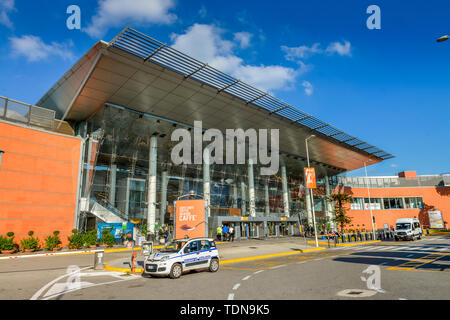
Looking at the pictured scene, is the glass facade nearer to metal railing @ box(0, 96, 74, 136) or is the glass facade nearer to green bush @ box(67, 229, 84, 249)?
metal railing @ box(0, 96, 74, 136)

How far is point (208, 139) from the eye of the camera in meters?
38.5

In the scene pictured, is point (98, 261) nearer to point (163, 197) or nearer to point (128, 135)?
point (128, 135)

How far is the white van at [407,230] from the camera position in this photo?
3303 centimetres

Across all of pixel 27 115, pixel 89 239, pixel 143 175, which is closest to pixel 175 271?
pixel 89 239

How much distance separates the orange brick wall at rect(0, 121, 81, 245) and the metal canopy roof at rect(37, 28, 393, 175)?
5274 mm

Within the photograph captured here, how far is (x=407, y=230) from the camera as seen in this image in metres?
33.3

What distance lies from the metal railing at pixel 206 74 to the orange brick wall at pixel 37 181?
1043cm

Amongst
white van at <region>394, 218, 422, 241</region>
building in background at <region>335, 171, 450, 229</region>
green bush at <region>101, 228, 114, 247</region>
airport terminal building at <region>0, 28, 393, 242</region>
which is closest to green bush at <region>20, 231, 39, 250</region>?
airport terminal building at <region>0, 28, 393, 242</region>

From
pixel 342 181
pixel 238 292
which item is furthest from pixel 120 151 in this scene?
pixel 342 181

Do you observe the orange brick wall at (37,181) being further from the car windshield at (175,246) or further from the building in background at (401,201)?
the building in background at (401,201)

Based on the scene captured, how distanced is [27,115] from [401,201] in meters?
66.2

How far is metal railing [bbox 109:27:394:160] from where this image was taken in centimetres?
2198

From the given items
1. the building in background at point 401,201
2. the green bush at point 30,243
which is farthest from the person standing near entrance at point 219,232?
the building in background at point 401,201
